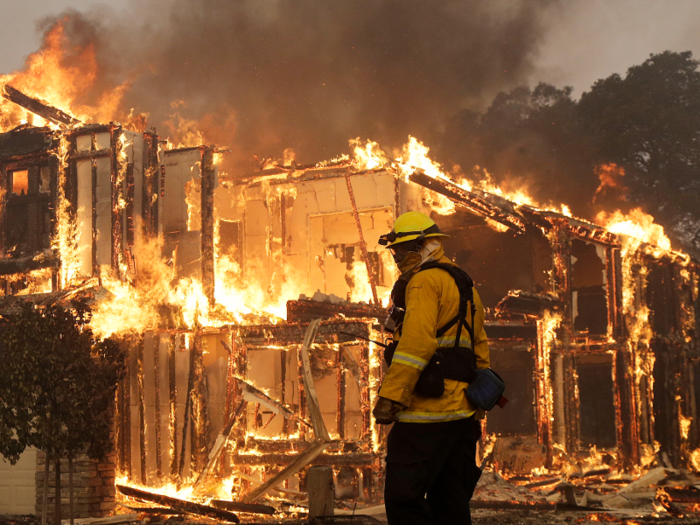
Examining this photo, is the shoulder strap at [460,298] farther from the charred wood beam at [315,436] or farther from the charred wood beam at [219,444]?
the charred wood beam at [219,444]

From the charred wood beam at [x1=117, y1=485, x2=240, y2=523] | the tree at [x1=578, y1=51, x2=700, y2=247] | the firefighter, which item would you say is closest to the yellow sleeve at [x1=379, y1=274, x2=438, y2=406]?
the firefighter

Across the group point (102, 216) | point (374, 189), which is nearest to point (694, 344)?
point (374, 189)

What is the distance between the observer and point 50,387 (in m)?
9.62

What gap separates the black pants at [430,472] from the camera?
4.47 metres

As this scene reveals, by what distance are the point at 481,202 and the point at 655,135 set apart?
18283 mm

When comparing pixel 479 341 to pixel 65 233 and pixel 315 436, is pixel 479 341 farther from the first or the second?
pixel 65 233

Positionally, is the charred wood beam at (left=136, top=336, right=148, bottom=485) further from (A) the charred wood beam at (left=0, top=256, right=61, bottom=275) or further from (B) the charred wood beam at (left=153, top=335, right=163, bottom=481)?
(A) the charred wood beam at (left=0, top=256, right=61, bottom=275)

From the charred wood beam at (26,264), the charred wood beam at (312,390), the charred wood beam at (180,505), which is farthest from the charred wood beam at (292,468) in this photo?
the charred wood beam at (26,264)

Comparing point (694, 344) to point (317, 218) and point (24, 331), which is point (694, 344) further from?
point (24, 331)

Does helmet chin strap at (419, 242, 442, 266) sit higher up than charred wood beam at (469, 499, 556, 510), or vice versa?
helmet chin strap at (419, 242, 442, 266)

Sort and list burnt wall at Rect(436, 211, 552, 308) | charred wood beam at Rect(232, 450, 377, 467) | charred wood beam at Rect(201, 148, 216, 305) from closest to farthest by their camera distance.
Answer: charred wood beam at Rect(232, 450, 377, 467), charred wood beam at Rect(201, 148, 216, 305), burnt wall at Rect(436, 211, 552, 308)

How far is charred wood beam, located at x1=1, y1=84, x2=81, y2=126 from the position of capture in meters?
15.5

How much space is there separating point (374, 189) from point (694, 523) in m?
10.4

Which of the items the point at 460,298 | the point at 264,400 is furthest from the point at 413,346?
the point at 264,400
